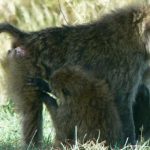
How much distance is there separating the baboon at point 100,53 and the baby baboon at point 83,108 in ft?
0.41

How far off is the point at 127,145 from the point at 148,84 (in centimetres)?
79

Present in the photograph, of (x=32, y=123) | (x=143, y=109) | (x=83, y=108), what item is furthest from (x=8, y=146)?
(x=143, y=109)

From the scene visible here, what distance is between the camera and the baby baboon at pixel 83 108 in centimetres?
557

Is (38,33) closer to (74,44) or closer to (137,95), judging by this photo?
(74,44)

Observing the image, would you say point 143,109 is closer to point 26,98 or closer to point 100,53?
point 100,53

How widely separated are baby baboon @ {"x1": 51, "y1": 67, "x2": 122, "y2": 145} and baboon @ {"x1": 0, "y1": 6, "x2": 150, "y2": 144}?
0.12 meters

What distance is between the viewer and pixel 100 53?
5867mm

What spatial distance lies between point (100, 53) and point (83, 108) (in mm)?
558

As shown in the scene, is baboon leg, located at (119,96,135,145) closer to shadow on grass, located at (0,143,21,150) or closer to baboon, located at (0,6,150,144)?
baboon, located at (0,6,150,144)

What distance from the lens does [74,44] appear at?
589cm

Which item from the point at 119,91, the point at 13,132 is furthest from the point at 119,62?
the point at 13,132

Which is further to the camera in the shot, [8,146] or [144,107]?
[144,107]

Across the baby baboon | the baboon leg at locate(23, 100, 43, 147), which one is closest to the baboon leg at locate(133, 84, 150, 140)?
the baby baboon

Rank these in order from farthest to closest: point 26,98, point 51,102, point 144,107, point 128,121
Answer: point 144,107, point 128,121, point 51,102, point 26,98
